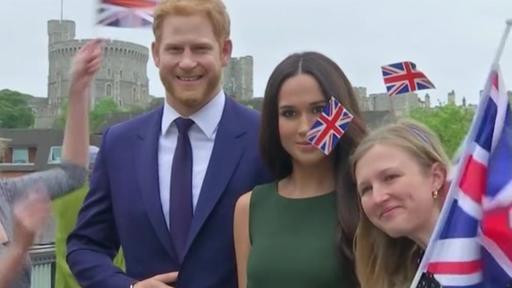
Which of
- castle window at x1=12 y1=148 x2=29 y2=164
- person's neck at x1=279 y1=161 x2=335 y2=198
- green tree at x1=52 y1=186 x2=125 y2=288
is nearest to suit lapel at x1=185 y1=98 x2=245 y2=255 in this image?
person's neck at x1=279 y1=161 x2=335 y2=198

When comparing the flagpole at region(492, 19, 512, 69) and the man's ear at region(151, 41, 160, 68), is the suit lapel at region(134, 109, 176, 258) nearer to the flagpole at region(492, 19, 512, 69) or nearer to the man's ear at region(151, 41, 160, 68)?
the man's ear at region(151, 41, 160, 68)

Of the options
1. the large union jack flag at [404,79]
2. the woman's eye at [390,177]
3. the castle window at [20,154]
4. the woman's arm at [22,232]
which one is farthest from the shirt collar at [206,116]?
the castle window at [20,154]

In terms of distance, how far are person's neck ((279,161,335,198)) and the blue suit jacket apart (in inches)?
6.2

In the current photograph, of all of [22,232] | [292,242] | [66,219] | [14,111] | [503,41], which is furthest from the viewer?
[14,111]

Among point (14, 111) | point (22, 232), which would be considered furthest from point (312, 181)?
point (14, 111)

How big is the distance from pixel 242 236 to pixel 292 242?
0.73 ft

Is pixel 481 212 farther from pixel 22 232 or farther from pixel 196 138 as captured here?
pixel 22 232

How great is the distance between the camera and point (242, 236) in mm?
3404

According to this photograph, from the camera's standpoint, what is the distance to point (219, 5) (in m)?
3.44

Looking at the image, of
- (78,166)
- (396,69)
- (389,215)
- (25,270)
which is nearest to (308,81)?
(389,215)

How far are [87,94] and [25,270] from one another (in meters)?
0.73

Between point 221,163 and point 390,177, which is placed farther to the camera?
point 221,163

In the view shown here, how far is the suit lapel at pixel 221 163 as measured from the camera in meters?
3.34

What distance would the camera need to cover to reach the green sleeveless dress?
319 cm
